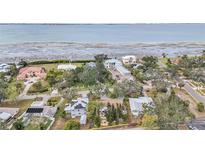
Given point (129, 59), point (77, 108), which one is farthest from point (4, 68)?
point (129, 59)

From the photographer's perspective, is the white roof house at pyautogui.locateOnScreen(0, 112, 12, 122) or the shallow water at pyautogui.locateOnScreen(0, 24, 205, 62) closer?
the white roof house at pyautogui.locateOnScreen(0, 112, 12, 122)

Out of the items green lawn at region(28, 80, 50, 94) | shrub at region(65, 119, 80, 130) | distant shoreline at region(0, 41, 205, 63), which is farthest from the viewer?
distant shoreline at region(0, 41, 205, 63)

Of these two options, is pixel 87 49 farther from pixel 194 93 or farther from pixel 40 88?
pixel 194 93

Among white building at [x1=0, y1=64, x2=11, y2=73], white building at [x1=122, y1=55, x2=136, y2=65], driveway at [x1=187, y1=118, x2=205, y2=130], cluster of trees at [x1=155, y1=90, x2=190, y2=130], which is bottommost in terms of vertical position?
driveway at [x1=187, y1=118, x2=205, y2=130]

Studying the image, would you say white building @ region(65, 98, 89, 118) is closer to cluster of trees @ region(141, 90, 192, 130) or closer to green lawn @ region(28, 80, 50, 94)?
green lawn @ region(28, 80, 50, 94)

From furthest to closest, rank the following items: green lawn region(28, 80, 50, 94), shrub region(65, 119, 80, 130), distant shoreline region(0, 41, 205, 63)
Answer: distant shoreline region(0, 41, 205, 63) → green lawn region(28, 80, 50, 94) → shrub region(65, 119, 80, 130)

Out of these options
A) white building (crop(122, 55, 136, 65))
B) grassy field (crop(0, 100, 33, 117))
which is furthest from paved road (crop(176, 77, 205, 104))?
grassy field (crop(0, 100, 33, 117))

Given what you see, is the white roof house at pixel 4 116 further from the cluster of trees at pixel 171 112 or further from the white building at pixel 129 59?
the cluster of trees at pixel 171 112
